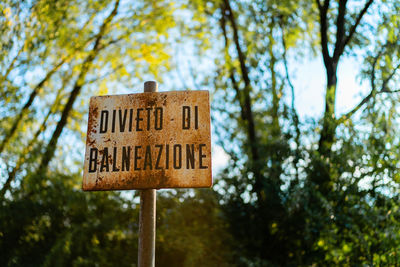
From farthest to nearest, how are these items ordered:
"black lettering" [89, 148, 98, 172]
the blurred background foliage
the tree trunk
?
the tree trunk, the blurred background foliage, "black lettering" [89, 148, 98, 172]

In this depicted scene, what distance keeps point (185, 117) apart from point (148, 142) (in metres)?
0.19

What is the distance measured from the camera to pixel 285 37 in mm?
7871

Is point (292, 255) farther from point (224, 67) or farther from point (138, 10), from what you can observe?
point (138, 10)

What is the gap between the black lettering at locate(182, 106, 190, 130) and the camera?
1.61 m

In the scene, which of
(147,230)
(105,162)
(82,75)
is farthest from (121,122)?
(82,75)

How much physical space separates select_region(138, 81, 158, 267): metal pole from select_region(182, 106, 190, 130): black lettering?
31 centimetres

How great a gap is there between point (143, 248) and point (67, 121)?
300 inches

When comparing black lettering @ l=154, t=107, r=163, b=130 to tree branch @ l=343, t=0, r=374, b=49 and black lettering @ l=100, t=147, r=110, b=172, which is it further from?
tree branch @ l=343, t=0, r=374, b=49

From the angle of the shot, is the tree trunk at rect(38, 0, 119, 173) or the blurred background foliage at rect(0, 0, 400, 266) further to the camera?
the tree trunk at rect(38, 0, 119, 173)

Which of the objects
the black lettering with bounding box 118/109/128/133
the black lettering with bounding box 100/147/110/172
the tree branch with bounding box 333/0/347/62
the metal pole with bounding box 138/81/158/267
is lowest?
the metal pole with bounding box 138/81/158/267

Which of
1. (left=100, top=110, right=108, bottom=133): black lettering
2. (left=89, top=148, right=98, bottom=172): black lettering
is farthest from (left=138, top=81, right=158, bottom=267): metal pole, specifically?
(left=100, top=110, right=108, bottom=133): black lettering

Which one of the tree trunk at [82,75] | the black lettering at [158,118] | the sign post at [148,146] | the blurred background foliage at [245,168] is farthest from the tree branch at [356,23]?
the black lettering at [158,118]

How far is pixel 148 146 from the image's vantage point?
1.58 meters

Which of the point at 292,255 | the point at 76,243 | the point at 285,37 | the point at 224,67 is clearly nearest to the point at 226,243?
the point at 292,255
